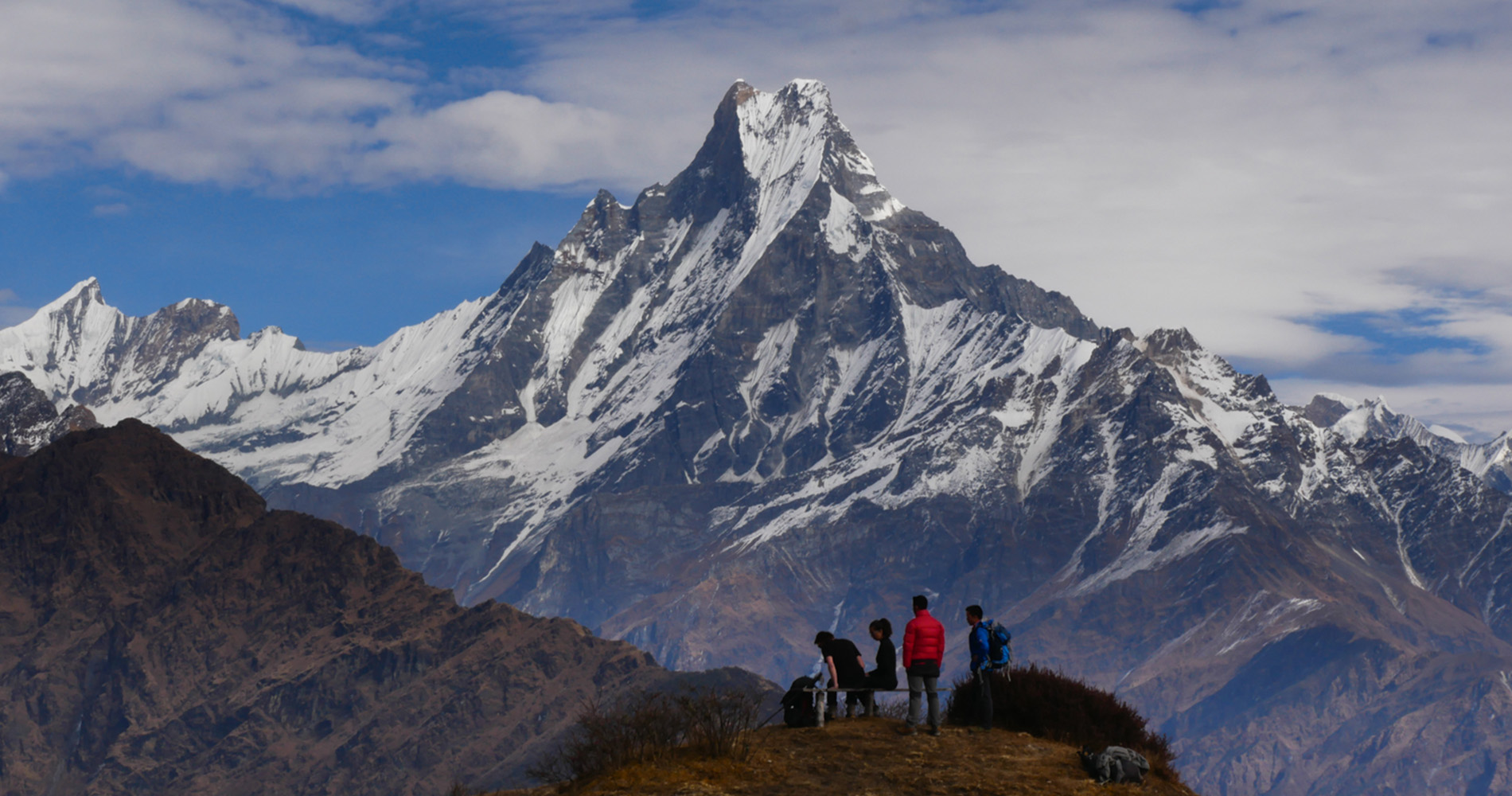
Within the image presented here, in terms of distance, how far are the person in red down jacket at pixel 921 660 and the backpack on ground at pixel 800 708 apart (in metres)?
2.53

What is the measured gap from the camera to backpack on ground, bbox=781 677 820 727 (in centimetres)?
4891

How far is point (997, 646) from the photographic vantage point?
155 feet

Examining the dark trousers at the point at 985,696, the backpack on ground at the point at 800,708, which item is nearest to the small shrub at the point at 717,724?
the backpack on ground at the point at 800,708

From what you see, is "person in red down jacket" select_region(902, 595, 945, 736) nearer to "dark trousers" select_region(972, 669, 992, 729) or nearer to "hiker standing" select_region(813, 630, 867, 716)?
"dark trousers" select_region(972, 669, 992, 729)

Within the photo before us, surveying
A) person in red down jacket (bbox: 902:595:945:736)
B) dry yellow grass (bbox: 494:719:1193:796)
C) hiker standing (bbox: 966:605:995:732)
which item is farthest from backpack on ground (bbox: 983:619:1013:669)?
dry yellow grass (bbox: 494:719:1193:796)

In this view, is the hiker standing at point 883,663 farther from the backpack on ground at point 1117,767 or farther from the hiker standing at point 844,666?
the backpack on ground at point 1117,767

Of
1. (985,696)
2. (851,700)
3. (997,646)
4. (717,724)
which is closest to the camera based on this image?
(717,724)

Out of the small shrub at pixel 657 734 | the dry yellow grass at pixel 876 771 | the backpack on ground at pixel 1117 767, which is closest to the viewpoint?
the dry yellow grass at pixel 876 771

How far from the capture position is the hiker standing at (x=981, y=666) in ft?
155

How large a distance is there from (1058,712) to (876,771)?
21.7 ft

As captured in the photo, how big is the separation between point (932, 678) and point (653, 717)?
6.90m

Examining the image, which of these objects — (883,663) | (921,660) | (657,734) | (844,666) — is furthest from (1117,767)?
(657,734)

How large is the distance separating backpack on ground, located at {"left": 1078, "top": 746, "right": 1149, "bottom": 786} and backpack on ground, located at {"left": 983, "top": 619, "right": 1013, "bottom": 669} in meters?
3.54

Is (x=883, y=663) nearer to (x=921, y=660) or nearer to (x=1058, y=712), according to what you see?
(x=921, y=660)
